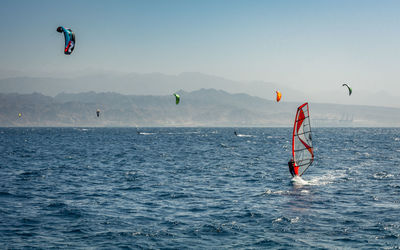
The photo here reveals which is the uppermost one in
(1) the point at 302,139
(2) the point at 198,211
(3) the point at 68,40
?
(3) the point at 68,40

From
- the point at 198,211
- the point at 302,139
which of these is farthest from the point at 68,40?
the point at 302,139

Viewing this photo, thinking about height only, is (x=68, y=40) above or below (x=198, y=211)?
above

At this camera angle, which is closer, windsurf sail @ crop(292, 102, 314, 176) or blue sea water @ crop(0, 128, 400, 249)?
blue sea water @ crop(0, 128, 400, 249)

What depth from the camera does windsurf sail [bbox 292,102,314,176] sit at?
3027cm

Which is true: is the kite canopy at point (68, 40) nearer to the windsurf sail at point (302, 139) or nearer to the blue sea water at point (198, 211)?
the blue sea water at point (198, 211)

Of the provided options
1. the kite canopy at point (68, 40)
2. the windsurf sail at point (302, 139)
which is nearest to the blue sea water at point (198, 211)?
the windsurf sail at point (302, 139)

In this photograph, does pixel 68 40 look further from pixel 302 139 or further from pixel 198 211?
pixel 302 139

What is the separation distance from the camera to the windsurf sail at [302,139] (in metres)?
30.3

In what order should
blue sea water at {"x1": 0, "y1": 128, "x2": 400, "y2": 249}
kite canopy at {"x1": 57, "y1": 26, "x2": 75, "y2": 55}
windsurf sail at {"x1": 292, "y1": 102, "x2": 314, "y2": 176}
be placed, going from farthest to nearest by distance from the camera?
windsurf sail at {"x1": 292, "y1": 102, "x2": 314, "y2": 176} → kite canopy at {"x1": 57, "y1": 26, "x2": 75, "y2": 55} → blue sea water at {"x1": 0, "y1": 128, "x2": 400, "y2": 249}

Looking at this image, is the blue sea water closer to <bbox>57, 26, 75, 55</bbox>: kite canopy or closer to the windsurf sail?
the windsurf sail

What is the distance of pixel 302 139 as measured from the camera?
3106cm

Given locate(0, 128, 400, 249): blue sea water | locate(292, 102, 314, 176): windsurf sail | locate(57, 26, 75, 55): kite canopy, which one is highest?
locate(57, 26, 75, 55): kite canopy

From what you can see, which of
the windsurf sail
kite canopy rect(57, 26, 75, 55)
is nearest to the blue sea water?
the windsurf sail

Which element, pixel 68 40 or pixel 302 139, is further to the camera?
pixel 302 139
